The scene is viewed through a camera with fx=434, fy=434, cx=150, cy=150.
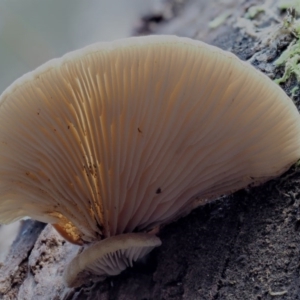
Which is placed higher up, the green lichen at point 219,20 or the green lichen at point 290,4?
the green lichen at point 290,4

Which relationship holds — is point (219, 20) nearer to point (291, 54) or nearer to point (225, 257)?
point (291, 54)

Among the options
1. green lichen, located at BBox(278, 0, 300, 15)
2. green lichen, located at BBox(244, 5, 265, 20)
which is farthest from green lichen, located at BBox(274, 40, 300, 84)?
green lichen, located at BBox(244, 5, 265, 20)

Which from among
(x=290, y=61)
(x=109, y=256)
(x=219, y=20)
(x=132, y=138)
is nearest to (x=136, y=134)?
(x=132, y=138)

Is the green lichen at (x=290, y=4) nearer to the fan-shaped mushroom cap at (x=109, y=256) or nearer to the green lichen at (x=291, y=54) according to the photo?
the green lichen at (x=291, y=54)

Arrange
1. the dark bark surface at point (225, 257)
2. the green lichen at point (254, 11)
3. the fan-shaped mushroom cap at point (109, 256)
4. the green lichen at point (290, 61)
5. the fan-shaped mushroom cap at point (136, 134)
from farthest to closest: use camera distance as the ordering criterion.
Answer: the green lichen at point (254, 11) < the green lichen at point (290, 61) < the fan-shaped mushroom cap at point (109, 256) < the dark bark surface at point (225, 257) < the fan-shaped mushroom cap at point (136, 134)

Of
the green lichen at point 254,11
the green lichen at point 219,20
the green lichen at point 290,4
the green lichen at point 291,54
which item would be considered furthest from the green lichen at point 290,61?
the green lichen at point 219,20

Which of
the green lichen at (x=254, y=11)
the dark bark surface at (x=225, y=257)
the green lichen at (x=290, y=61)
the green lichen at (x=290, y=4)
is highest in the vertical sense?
the green lichen at (x=290, y=4)

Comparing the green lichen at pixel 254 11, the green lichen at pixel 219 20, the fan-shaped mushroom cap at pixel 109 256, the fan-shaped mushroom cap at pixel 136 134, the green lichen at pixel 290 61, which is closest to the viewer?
the fan-shaped mushroom cap at pixel 136 134
